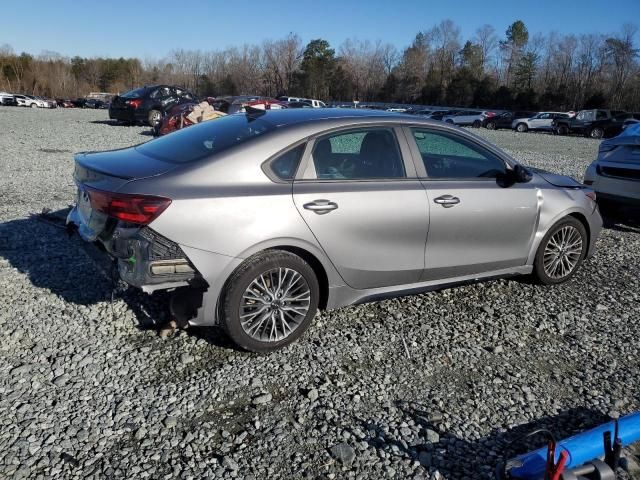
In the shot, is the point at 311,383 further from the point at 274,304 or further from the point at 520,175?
the point at 520,175

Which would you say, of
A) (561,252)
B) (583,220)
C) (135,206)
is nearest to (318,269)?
(135,206)

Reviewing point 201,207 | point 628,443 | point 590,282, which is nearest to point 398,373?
point 628,443

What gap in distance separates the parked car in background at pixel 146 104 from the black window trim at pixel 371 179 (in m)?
18.0

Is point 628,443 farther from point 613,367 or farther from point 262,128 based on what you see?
point 262,128

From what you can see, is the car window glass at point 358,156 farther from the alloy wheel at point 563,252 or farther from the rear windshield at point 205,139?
the alloy wheel at point 563,252

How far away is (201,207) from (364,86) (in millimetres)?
89315

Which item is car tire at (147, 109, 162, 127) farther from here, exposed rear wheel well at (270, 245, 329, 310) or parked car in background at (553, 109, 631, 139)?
parked car in background at (553, 109, 631, 139)

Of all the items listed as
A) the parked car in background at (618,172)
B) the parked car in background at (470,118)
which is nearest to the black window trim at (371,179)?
the parked car in background at (618,172)

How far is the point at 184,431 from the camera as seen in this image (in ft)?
9.68

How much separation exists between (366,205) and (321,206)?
1.20 ft

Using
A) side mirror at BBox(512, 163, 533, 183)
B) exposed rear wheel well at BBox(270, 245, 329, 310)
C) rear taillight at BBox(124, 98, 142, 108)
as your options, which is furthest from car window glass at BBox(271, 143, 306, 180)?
rear taillight at BBox(124, 98, 142, 108)

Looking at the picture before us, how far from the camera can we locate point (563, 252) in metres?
5.23

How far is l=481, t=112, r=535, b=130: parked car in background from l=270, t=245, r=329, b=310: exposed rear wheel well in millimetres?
41317

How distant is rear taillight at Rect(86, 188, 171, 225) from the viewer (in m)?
3.33
